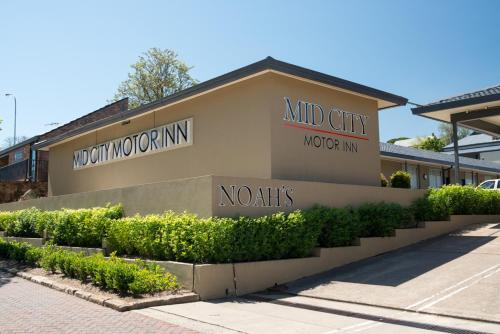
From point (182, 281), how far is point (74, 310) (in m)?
2.28

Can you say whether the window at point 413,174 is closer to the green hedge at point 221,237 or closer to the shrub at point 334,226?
the shrub at point 334,226

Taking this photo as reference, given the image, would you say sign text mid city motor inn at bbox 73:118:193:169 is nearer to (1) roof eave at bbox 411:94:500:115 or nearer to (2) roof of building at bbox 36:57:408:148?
(2) roof of building at bbox 36:57:408:148

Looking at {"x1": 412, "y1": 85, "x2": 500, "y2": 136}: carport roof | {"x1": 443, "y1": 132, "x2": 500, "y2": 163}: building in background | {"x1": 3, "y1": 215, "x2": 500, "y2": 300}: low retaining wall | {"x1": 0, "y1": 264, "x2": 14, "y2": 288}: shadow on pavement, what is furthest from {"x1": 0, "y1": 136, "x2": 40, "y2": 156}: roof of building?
{"x1": 443, "y1": 132, "x2": 500, "y2": 163}: building in background

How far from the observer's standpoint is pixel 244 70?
13.1 metres

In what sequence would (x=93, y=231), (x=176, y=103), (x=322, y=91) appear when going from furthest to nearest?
(x=176, y=103) < (x=322, y=91) < (x=93, y=231)

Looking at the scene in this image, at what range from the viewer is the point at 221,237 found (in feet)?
33.0

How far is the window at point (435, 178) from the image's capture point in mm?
31438

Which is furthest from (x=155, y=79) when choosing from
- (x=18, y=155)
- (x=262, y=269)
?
(x=262, y=269)

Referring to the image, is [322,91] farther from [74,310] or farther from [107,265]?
[74,310]

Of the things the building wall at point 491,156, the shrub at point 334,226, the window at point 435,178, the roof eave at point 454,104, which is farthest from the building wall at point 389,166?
the building wall at point 491,156

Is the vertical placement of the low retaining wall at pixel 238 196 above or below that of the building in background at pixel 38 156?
below

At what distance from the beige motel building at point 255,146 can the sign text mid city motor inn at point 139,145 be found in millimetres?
39

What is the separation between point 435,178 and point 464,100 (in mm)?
16308

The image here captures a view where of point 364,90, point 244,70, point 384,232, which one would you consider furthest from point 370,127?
point 244,70
